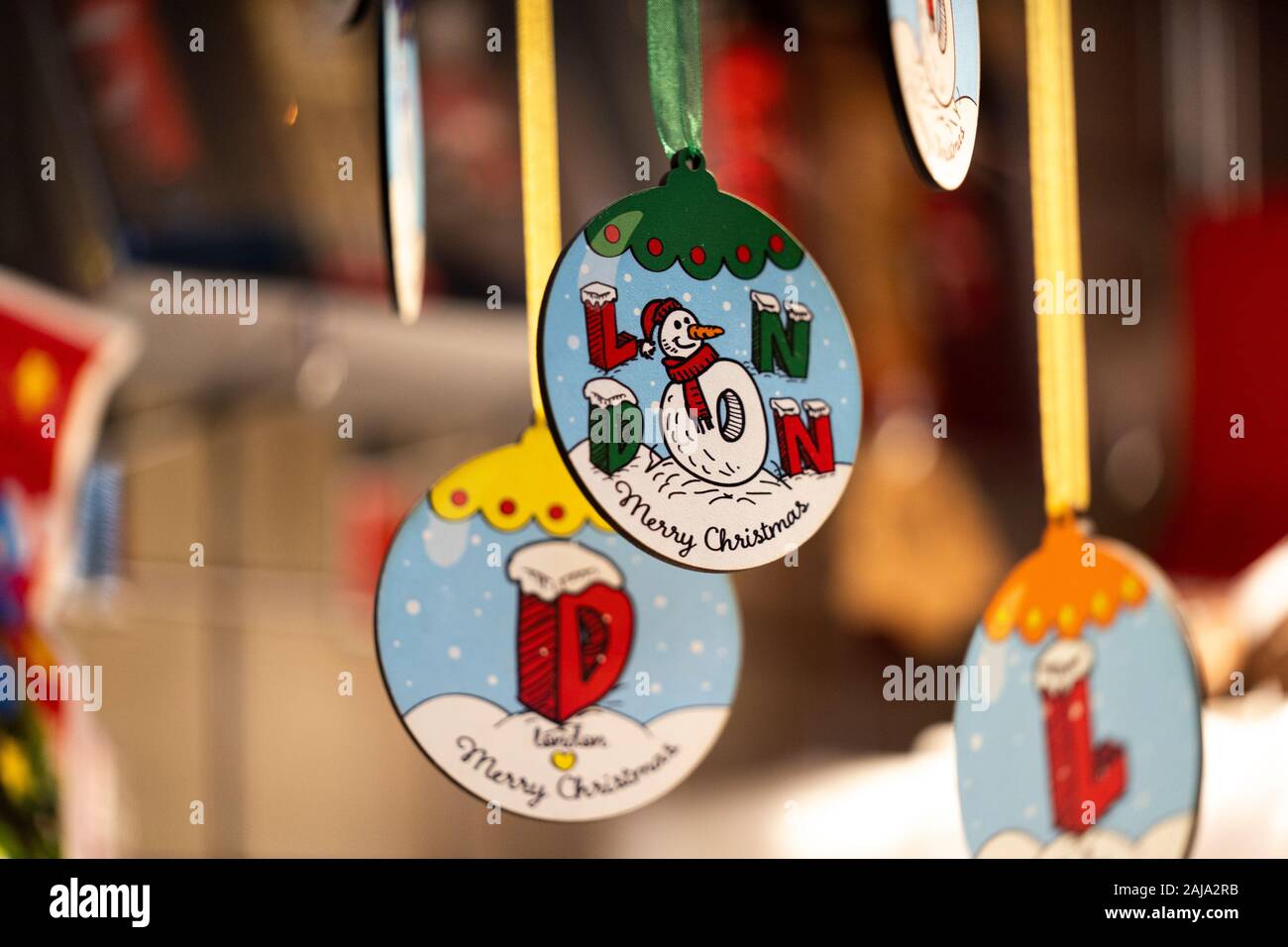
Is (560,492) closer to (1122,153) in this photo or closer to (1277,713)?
(1277,713)

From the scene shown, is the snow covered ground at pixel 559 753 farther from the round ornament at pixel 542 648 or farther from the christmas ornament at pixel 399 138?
the christmas ornament at pixel 399 138

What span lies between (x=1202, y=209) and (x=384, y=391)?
1.09 m

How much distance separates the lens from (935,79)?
1.77 feet

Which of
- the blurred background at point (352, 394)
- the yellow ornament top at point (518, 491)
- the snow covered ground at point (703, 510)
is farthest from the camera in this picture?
the blurred background at point (352, 394)

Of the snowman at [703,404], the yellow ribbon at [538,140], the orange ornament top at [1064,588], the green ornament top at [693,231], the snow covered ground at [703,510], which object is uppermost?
the yellow ribbon at [538,140]

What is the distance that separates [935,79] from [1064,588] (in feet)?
0.88

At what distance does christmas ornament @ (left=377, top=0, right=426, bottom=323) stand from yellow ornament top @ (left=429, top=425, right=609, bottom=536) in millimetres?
99

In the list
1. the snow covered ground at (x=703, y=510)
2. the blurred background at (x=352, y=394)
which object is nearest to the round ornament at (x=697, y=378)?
the snow covered ground at (x=703, y=510)

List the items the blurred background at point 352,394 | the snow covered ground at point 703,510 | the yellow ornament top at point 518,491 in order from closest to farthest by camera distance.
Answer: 1. the snow covered ground at point 703,510
2. the yellow ornament top at point 518,491
3. the blurred background at point 352,394

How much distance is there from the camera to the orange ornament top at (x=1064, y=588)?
65 cm

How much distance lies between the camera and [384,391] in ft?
5.16

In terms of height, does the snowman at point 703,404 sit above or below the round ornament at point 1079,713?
above

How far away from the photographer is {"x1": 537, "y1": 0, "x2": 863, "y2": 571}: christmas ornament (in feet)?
1.62

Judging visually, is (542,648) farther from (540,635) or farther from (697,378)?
(697,378)
